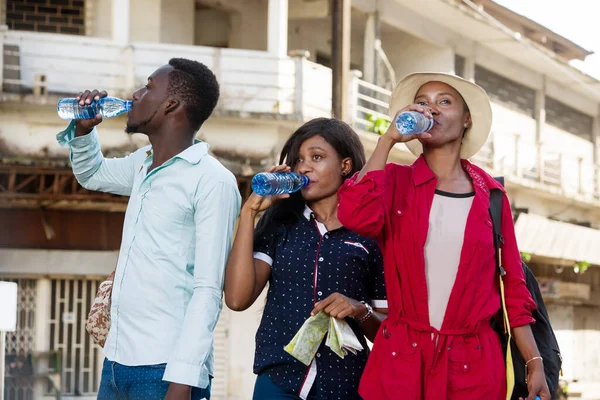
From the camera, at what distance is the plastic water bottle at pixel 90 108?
4332mm

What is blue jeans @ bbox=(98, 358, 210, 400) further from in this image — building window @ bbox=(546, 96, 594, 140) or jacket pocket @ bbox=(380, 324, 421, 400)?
building window @ bbox=(546, 96, 594, 140)

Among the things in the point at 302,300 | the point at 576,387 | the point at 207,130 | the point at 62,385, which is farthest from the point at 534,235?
the point at 302,300

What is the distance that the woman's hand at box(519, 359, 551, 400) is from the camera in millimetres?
4055

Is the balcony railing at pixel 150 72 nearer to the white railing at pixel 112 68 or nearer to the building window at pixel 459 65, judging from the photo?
the white railing at pixel 112 68

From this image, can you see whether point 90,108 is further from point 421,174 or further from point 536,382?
point 536,382

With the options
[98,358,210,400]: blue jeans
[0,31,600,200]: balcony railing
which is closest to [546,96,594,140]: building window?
[0,31,600,200]: balcony railing

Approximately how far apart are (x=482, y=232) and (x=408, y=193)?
31 centimetres

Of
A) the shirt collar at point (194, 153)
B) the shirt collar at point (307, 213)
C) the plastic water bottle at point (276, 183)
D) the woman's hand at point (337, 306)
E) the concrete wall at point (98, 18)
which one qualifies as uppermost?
the concrete wall at point (98, 18)

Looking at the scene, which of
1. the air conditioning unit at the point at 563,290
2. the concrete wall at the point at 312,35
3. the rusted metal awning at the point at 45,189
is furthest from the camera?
the air conditioning unit at the point at 563,290

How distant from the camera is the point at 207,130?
15500 millimetres

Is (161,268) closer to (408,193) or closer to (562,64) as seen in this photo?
(408,193)

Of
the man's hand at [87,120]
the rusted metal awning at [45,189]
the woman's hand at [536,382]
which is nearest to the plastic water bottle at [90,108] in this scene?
the man's hand at [87,120]

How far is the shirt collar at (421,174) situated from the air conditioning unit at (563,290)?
1954 centimetres

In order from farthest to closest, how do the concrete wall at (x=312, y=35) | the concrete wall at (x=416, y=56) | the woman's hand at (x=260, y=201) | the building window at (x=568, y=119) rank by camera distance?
the building window at (x=568, y=119), the concrete wall at (x=416, y=56), the concrete wall at (x=312, y=35), the woman's hand at (x=260, y=201)
